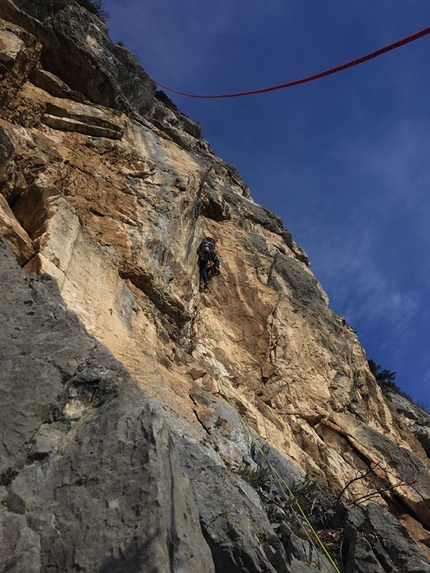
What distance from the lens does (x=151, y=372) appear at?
7062mm

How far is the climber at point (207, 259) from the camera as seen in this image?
1306 centimetres

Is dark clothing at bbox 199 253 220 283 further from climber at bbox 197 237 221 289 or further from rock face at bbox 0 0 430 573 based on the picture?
rock face at bbox 0 0 430 573

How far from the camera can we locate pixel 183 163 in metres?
13.0

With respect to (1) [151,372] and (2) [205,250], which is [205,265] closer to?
(2) [205,250]

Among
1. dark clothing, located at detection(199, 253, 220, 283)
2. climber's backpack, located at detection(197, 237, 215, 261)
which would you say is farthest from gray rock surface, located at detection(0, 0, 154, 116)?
dark clothing, located at detection(199, 253, 220, 283)

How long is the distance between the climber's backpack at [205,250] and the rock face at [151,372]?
73 centimetres

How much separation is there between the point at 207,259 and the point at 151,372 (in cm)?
645

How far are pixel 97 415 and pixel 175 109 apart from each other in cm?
2291

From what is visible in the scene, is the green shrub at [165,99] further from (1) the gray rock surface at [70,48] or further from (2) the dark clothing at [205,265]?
(2) the dark clothing at [205,265]

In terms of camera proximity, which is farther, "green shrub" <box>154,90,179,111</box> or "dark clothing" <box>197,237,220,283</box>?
"green shrub" <box>154,90,179,111</box>

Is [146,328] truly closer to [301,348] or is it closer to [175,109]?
[301,348]

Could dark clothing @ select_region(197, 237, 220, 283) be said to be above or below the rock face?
above

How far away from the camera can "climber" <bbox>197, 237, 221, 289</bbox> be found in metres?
13.1

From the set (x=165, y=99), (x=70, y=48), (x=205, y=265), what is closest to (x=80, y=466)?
(x=205, y=265)
